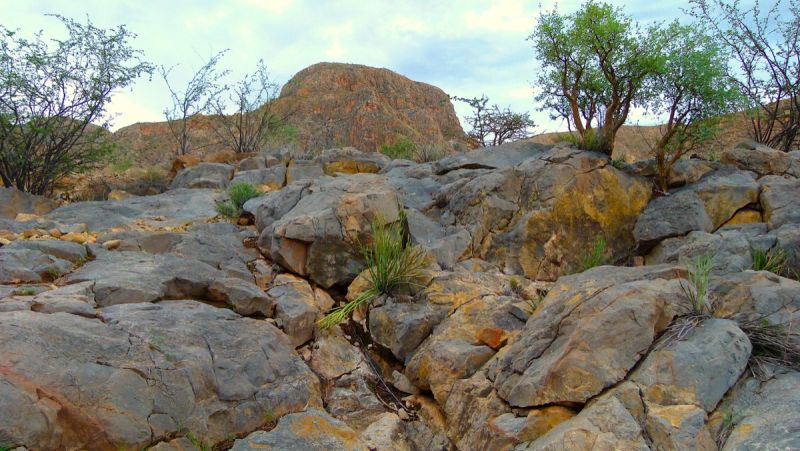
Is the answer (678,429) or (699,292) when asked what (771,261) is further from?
(678,429)

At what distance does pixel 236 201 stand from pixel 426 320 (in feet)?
15.5

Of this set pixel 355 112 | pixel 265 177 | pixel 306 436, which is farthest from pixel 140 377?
pixel 355 112

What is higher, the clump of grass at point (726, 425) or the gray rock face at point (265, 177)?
the gray rock face at point (265, 177)

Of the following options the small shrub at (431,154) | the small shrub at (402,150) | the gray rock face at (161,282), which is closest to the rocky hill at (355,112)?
the small shrub at (402,150)

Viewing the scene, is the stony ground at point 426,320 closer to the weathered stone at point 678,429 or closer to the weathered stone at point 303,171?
the weathered stone at point 678,429

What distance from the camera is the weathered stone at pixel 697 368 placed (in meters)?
3.51

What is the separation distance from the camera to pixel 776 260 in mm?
5625

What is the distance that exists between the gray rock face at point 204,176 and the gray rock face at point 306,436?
7.59m

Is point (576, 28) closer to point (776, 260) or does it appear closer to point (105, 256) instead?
point (776, 260)

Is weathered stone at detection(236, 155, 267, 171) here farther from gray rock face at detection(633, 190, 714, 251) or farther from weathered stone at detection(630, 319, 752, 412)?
weathered stone at detection(630, 319, 752, 412)

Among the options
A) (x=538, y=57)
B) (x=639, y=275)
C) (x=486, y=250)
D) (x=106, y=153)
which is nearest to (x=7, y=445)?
(x=639, y=275)

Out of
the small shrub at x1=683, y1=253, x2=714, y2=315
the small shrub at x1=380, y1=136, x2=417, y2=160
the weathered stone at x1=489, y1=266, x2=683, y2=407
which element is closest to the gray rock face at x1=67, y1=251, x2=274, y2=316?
the weathered stone at x1=489, y1=266, x2=683, y2=407

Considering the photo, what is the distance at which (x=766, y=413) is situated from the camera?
10.5 feet

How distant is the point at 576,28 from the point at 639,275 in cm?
521
